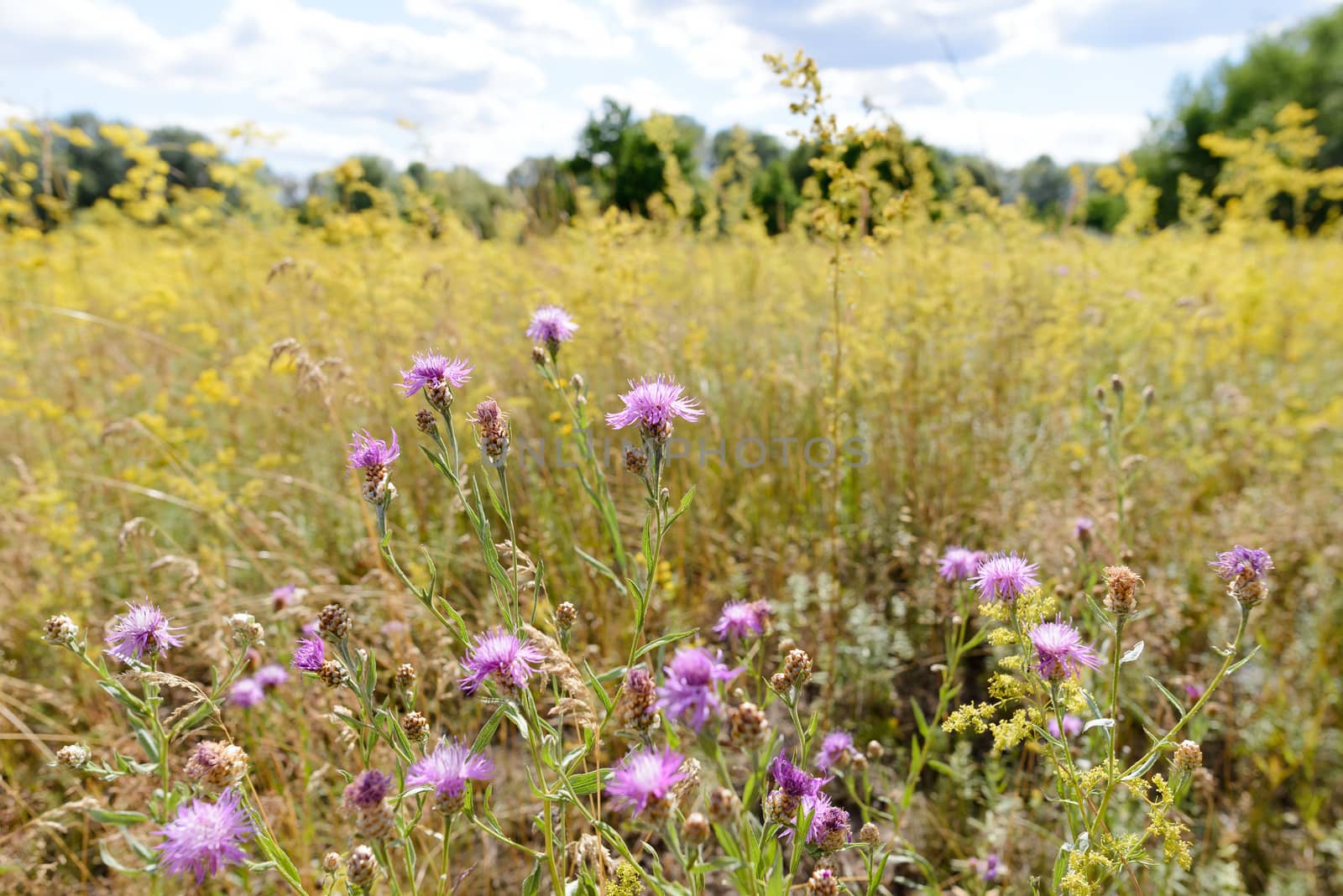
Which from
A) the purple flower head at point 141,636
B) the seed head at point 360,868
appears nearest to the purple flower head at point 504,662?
the seed head at point 360,868

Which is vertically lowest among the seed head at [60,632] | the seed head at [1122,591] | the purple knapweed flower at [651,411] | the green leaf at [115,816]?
the green leaf at [115,816]

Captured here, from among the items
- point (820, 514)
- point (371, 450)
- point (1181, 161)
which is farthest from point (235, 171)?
point (1181, 161)

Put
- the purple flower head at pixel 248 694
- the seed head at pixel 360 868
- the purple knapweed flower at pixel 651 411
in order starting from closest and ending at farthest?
the seed head at pixel 360 868 < the purple knapweed flower at pixel 651 411 < the purple flower head at pixel 248 694

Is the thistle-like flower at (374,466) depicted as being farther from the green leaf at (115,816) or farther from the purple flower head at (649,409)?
the green leaf at (115,816)

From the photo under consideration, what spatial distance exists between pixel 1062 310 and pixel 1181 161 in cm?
3074

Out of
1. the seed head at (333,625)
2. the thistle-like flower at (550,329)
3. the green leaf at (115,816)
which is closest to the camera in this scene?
the green leaf at (115,816)

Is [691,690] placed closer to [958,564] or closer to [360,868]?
[360,868]

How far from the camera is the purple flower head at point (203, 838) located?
847mm

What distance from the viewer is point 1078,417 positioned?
323 cm

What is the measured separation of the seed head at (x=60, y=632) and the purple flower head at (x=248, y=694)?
3.54ft

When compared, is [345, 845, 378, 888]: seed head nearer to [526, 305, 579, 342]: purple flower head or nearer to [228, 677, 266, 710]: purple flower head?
[526, 305, 579, 342]: purple flower head

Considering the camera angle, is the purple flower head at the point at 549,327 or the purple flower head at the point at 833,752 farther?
the purple flower head at the point at 549,327

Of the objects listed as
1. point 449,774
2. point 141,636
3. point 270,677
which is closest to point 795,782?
point 449,774

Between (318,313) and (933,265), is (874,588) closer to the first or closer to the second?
(933,265)
